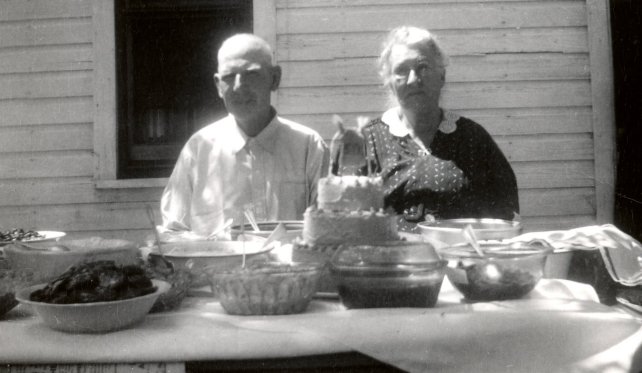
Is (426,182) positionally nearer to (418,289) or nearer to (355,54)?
(418,289)

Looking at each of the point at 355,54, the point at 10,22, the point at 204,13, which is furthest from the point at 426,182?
the point at 10,22

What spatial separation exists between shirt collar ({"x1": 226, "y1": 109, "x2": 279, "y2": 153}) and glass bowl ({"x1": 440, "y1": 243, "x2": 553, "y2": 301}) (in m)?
1.68

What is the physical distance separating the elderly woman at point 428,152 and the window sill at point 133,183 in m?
1.77

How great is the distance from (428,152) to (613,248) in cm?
112

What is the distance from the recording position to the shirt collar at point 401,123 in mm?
2863

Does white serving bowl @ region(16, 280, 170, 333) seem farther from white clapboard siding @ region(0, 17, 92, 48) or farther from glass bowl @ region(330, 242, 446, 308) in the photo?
white clapboard siding @ region(0, 17, 92, 48)

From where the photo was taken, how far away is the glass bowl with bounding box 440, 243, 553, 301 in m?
1.42

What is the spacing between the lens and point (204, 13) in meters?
4.29

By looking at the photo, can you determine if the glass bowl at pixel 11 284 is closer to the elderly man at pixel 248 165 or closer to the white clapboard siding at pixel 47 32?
the elderly man at pixel 248 165

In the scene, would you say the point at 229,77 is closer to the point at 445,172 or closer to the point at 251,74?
the point at 251,74

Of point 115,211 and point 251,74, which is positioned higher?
point 251,74

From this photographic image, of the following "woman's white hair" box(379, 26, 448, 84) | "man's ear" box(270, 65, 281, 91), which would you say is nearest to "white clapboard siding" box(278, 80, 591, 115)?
"man's ear" box(270, 65, 281, 91)

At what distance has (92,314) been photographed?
118 centimetres

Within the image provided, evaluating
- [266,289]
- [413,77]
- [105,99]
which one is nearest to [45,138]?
A: [105,99]
